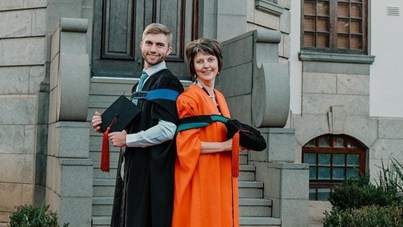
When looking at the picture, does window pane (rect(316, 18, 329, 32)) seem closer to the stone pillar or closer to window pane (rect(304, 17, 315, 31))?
window pane (rect(304, 17, 315, 31))

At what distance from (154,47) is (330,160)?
10413 mm

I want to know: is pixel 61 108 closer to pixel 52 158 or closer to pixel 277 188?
pixel 52 158

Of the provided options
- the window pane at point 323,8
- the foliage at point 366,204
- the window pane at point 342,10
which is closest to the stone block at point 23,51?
the foliage at point 366,204

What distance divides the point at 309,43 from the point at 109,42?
5096 millimetres

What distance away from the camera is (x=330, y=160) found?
14836mm

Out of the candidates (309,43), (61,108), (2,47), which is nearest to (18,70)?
(2,47)

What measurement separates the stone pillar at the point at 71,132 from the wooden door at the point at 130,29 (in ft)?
7.72

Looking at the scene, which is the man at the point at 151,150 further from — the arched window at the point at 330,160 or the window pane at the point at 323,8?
the window pane at the point at 323,8

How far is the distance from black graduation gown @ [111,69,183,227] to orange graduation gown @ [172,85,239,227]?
6 centimetres

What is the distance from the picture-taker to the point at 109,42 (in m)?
11.7

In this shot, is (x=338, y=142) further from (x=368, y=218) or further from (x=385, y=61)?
(x=368, y=218)

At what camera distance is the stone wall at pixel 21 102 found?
10508 millimetres

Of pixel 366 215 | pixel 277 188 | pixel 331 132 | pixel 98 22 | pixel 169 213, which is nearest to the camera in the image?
pixel 169 213

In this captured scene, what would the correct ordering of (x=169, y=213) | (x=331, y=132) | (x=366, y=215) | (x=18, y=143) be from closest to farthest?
1. (x=169, y=213)
2. (x=366, y=215)
3. (x=18, y=143)
4. (x=331, y=132)
